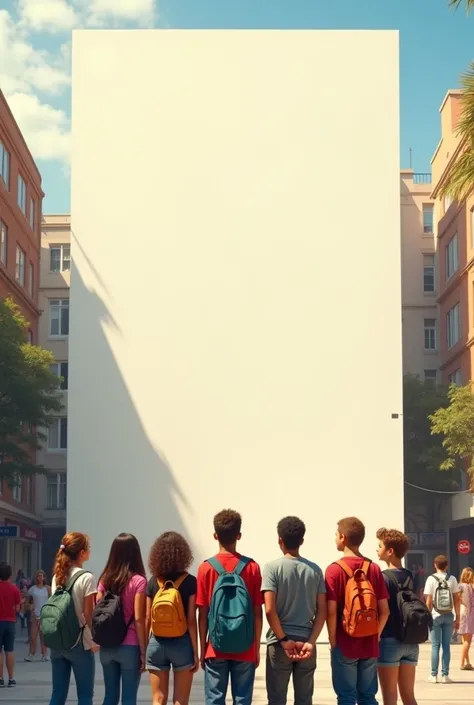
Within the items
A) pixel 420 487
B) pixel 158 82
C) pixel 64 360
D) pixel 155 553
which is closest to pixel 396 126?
pixel 158 82

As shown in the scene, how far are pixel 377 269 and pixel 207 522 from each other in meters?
6.94

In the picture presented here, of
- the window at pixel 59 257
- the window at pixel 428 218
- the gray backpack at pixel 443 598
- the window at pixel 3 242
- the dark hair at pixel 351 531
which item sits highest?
the window at pixel 428 218

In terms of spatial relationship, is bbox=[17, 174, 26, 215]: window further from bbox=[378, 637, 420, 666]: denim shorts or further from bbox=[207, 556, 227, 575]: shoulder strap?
bbox=[207, 556, 227, 575]: shoulder strap

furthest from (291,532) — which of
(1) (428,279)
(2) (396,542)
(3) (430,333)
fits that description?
(1) (428,279)

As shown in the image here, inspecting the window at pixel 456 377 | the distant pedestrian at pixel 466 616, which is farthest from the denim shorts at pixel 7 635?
the window at pixel 456 377

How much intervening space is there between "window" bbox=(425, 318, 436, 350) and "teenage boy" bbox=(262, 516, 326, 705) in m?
50.0

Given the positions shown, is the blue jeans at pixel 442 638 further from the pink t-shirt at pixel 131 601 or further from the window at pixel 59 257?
the window at pixel 59 257

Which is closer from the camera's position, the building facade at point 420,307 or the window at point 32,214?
the window at point 32,214

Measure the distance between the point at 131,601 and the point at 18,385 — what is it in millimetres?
26395

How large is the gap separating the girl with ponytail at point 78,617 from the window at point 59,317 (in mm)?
49866

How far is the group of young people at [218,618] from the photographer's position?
821 centimetres

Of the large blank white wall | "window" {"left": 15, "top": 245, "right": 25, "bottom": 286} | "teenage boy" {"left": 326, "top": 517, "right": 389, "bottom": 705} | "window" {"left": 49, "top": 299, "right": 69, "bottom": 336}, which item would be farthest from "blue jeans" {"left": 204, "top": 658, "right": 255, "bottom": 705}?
"window" {"left": 49, "top": 299, "right": 69, "bottom": 336}

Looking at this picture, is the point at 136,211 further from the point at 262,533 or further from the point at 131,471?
the point at 262,533

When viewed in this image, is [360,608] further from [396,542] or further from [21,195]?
[21,195]
